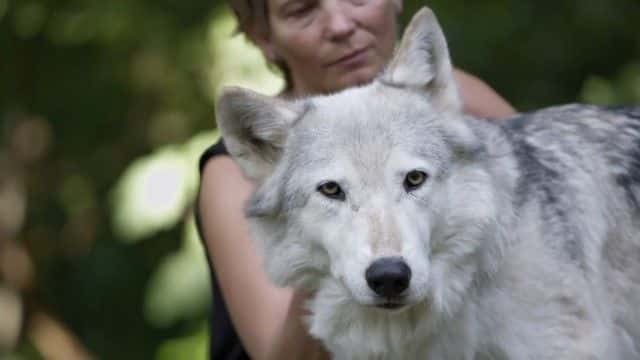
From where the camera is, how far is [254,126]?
351 centimetres

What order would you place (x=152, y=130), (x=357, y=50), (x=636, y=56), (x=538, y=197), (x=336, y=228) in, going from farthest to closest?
(x=152, y=130)
(x=636, y=56)
(x=357, y=50)
(x=538, y=197)
(x=336, y=228)

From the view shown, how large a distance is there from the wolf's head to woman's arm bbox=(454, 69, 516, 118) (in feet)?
2.95

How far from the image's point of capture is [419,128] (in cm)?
337

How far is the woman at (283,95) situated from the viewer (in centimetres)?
396

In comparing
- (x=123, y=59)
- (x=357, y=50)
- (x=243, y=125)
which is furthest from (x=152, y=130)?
(x=243, y=125)

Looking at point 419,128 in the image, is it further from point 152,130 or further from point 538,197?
point 152,130

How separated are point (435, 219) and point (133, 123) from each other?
4066 millimetres

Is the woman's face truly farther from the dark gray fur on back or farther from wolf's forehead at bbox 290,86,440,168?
wolf's forehead at bbox 290,86,440,168

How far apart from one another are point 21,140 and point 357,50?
358 centimetres

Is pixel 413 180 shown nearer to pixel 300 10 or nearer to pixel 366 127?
pixel 366 127

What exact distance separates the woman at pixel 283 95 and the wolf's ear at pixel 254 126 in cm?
45

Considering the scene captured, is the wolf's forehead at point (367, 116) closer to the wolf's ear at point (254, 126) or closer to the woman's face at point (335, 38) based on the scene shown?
the wolf's ear at point (254, 126)

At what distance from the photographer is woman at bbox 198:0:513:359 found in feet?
13.0

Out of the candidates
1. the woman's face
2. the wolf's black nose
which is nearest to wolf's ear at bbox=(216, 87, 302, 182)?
the wolf's black nose
